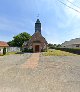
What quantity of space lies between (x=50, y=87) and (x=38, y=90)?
0.90 meters

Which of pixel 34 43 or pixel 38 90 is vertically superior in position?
pixel 34 43

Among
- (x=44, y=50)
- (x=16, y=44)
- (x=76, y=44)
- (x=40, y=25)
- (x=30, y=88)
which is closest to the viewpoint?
(x=30, y=88)

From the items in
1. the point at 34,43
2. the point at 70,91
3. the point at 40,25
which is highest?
the point at 40,25

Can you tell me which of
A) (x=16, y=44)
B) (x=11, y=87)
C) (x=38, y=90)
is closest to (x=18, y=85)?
(x=11, y=87)

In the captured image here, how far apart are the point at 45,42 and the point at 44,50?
2.40 metres

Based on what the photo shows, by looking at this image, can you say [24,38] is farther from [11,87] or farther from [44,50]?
[11,87]

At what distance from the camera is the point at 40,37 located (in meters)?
58.3

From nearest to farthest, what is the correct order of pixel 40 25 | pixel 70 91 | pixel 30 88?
pixel 70 91
pixel 30 88
pixel 40 25

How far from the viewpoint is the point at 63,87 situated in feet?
33.5

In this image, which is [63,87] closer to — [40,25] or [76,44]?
[40,25]

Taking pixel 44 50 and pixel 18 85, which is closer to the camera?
pixel 18 85

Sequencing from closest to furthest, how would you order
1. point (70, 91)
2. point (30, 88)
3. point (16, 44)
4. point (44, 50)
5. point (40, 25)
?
1. point (70, 91)
2. point (30, 88)
3. point (44, 50)
4. point (40, 25)
5. point (16, 44)

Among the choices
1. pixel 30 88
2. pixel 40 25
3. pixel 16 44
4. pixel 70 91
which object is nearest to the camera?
pixel 70 91

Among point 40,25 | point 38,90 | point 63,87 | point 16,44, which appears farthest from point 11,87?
point 16,44
